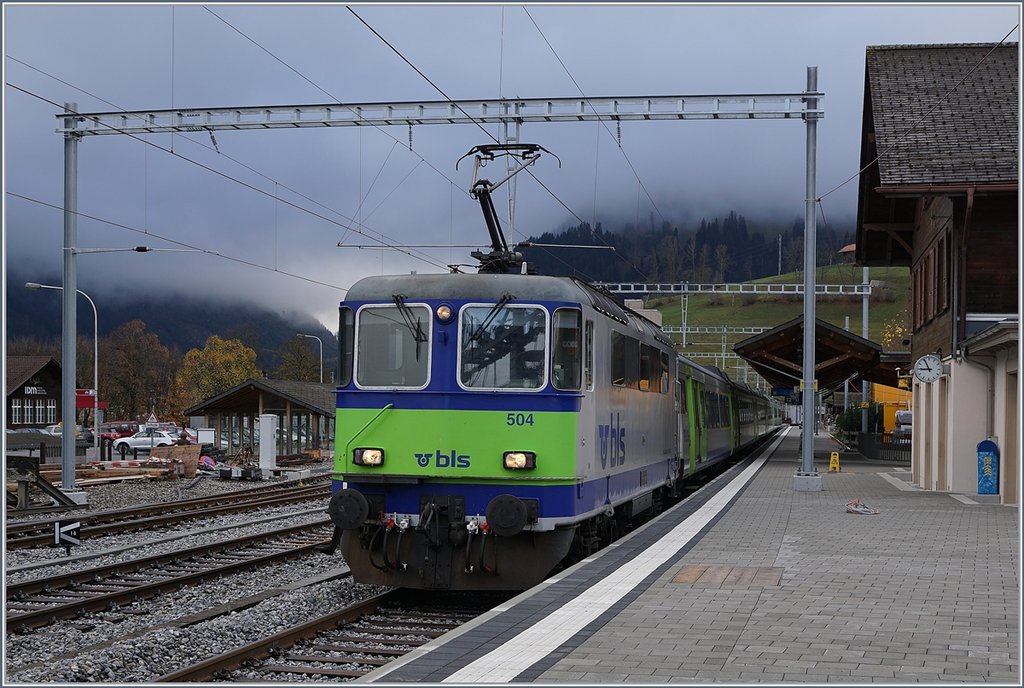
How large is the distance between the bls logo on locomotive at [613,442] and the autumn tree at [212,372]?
5790 centimetres

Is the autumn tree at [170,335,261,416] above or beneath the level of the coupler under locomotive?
above

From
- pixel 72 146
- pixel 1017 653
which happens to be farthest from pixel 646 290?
pixel 1017 653

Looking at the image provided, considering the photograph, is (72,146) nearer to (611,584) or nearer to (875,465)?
(611,584)

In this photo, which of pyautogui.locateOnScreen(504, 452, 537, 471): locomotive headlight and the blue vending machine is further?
the blue vending machine

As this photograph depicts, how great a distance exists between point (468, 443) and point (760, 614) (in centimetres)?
357

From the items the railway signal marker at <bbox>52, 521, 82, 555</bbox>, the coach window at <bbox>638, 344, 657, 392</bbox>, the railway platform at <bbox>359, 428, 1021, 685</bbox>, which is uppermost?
the coach window at <bbox>638, 344, 657, 392</bbox>

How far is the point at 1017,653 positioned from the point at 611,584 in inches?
139

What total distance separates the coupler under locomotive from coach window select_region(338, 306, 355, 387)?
1.31 meters

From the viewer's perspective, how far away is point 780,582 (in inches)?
396

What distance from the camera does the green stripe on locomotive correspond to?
11.0 m

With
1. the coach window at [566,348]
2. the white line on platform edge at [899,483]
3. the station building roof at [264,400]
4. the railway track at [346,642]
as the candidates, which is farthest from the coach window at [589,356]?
the station building roof at [264,400]

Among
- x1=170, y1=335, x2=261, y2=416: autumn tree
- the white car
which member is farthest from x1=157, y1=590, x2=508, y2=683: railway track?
x1=170, y1=335, x2=261, y2=416: autumn tree

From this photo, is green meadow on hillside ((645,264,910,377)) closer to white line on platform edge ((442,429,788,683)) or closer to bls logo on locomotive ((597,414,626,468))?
bls logo on locomotive ((597,414,626,468))

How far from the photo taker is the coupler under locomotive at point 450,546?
35.7ft
